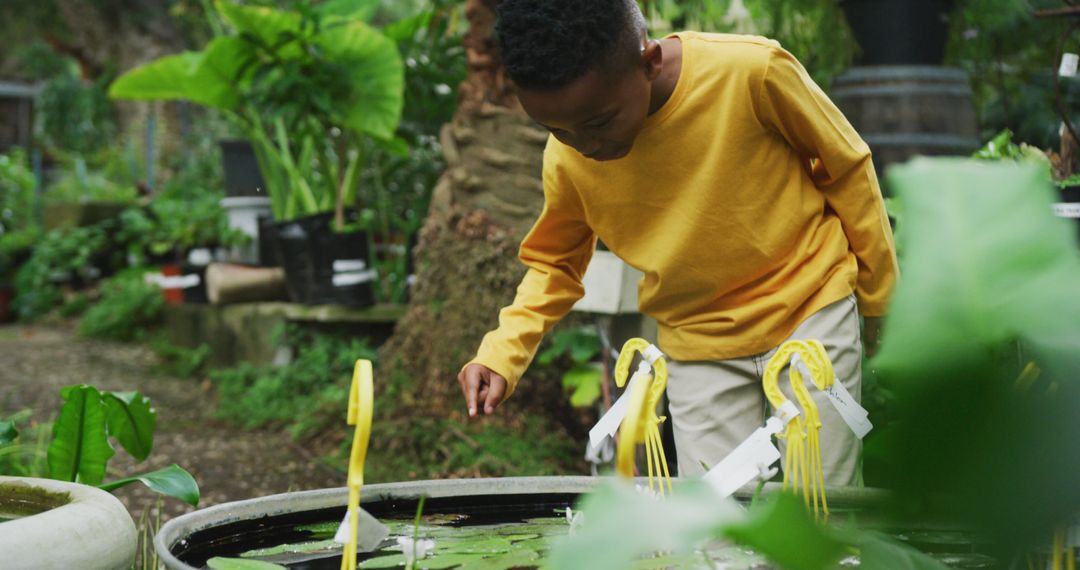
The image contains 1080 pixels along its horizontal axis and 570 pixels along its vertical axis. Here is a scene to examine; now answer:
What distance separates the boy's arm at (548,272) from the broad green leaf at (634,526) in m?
1.25

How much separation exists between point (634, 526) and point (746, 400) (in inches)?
61.8

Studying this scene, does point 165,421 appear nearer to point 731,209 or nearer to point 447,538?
point 731,209

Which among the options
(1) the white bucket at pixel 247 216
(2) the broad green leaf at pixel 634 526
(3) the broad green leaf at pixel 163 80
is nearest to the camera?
(2) the broad green leaf at pixel 634 526

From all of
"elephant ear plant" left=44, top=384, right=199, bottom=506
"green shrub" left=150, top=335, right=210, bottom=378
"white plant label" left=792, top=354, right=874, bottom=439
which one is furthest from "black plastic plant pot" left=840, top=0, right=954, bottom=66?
"green shrub" left=150, top=335, right=210, bottom=378

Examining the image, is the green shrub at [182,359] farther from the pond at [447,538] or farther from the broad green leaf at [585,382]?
the pond at [447,538]

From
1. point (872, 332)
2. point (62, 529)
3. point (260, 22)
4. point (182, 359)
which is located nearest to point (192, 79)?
point (260, 22)

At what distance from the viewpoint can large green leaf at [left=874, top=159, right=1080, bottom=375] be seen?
0.46 m

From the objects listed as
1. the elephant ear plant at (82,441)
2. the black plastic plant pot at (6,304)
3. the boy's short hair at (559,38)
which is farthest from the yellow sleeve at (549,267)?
the black plastic plant pot at (6,304)

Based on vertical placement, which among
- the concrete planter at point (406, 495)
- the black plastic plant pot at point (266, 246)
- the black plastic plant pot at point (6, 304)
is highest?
the concrete planter at point (406, 495)

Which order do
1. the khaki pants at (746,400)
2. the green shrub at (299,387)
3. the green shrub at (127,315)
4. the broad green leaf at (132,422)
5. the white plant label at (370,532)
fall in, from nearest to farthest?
1. the white plant label at (370,532)
2. the khaki pants at (746,400)
3. the broad green leaf at (132,422)
4. the green shrub at (299,387)
5. the green shrub at (127,315)

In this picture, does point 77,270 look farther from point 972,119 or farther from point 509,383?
point 509,383

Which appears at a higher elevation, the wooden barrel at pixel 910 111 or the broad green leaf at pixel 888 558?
the wooden barrel at pixel 910 111

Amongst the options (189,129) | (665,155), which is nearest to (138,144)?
(189,129)

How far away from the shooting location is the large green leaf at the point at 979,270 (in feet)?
1.50
